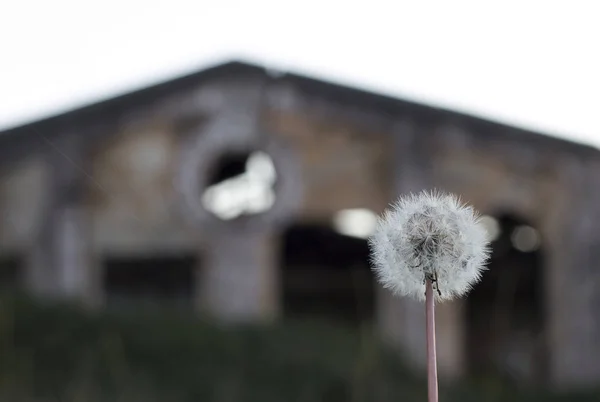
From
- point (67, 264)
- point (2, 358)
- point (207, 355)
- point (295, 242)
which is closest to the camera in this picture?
point (2, 358)

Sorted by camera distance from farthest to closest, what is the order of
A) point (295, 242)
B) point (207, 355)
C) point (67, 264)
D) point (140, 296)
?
point (295, 242) < point (140, 296) < point (67, 264) < point (207, 355)

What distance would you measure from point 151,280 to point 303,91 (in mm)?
4486

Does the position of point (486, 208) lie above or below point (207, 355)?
above

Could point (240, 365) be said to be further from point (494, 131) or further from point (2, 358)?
point (494, 131)

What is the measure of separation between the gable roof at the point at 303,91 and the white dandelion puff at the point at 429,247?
35.9 ft

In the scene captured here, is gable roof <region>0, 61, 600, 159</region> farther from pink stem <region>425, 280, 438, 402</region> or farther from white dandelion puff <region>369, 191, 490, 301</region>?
pink stem <region>425, 280, 438, 402</region>

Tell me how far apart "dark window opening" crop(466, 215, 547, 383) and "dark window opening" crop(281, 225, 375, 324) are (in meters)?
2.35

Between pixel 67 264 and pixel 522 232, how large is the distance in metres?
8.17

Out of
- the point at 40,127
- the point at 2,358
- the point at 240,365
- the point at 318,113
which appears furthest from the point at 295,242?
the point at 2,358

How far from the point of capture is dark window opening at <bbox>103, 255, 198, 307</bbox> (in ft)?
46.9

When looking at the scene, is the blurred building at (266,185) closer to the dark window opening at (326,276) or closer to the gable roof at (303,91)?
the gable roof at (303,91)

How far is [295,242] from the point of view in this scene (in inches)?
707

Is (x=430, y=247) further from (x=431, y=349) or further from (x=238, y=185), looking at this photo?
(x=238, y=185)

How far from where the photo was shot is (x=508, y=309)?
1830cm
